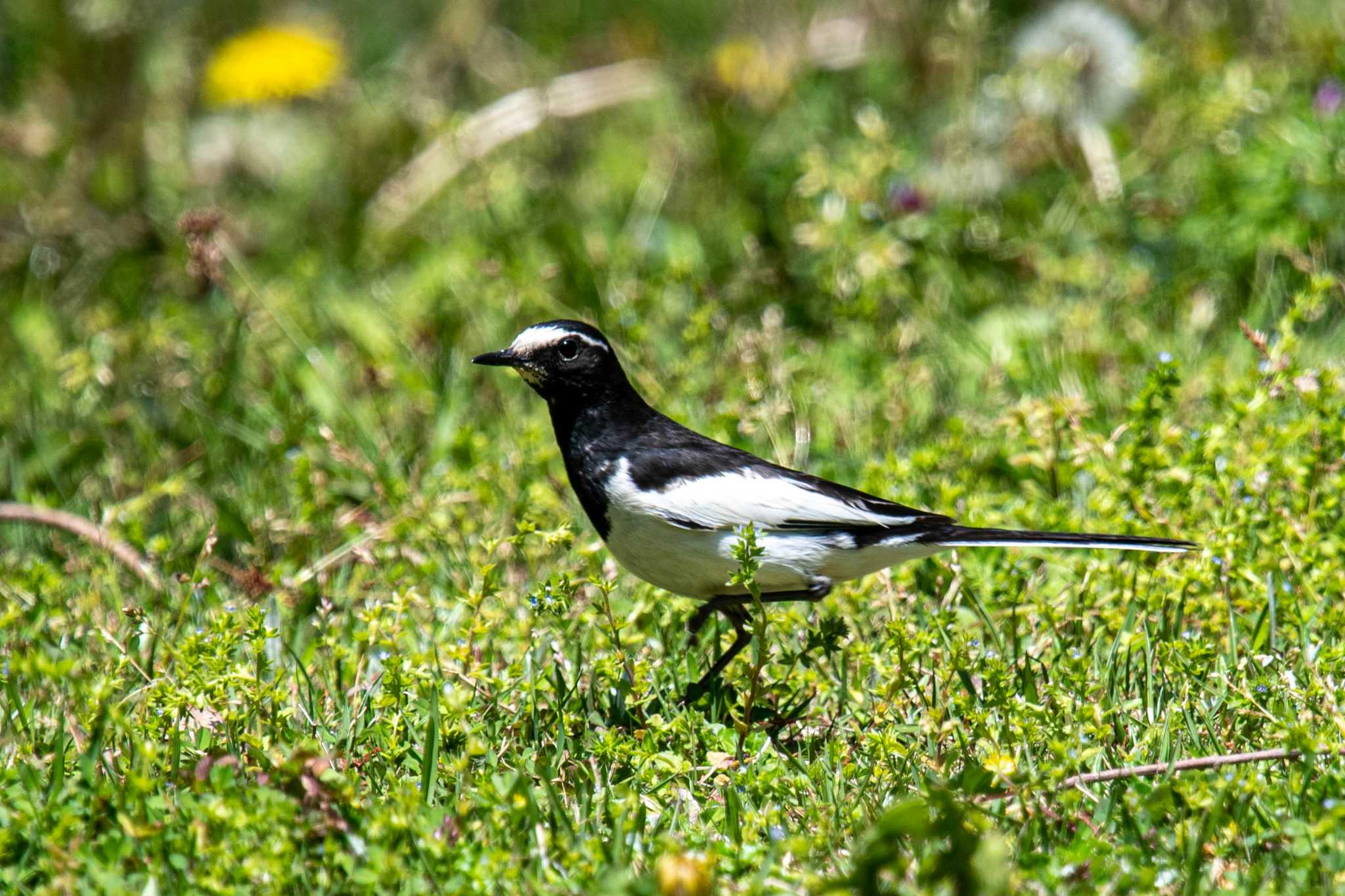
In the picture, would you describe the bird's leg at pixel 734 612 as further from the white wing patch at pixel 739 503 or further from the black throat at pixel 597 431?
the black throat at pixel 597 431

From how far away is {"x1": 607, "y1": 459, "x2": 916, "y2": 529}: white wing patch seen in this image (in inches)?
161

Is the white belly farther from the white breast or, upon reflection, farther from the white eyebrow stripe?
the white eyebrow stripe

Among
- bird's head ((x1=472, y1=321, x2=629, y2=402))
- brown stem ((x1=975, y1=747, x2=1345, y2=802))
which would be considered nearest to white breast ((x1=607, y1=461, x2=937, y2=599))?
bird's head ((x1=472, y1=321, x2=629, y2=402))

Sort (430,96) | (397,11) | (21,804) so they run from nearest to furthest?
1. (21,804)
2. (430,96)
3. (397,11)

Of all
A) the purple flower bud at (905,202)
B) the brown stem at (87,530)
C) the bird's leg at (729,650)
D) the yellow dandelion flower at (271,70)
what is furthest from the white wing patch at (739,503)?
the yellow dandelion flower at (271,70)

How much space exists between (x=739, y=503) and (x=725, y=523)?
0.10m

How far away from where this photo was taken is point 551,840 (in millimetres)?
3098

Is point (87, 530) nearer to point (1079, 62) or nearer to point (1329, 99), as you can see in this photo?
point (1079, 62)

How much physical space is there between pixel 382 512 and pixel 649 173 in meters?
3.58

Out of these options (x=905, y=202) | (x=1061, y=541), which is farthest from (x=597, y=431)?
(x=905, y=202)

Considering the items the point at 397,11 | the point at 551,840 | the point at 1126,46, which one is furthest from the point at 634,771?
the point at 397,11

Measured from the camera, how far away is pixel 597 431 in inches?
175

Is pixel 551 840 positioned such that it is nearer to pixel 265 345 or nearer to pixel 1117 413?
pixel 1117 413

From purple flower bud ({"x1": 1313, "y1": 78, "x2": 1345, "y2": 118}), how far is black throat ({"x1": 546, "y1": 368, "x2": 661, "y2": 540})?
3871mm
